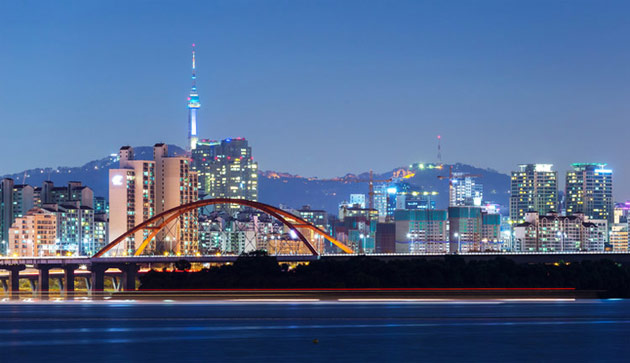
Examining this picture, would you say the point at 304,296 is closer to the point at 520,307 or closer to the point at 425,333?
the point at 520,307

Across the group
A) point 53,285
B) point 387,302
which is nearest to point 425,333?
point 387,302

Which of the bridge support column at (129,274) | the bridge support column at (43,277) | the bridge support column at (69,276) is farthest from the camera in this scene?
the bridge support column at (69,276)

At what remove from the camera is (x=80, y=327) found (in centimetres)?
5853

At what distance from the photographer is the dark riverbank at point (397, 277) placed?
331 ft

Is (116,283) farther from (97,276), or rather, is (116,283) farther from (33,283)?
(97,276)

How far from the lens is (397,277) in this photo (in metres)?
101

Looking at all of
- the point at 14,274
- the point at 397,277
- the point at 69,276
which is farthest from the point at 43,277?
the point at 397,277

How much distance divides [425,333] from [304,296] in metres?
42.1

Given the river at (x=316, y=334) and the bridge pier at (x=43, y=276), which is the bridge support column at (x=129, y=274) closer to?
the bridge pier at (x=43, y=276)

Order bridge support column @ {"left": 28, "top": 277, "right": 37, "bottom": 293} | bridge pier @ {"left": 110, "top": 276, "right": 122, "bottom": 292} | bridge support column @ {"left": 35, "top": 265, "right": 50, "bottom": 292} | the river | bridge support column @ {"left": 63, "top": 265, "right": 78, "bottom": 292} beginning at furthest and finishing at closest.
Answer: bridge pier @ {"left": 110, "top": 276, "right": 122, "bottom": 292} < bridge support column @ {"left": 28, "top": 277, "right": 37, "bottom": 293} < bridge support column @ {"left": 63, "top": 265, "right": 78, "bottom": 292} < bridge support column @ {"left": 35, "top": 265, "right": 50, "bottom": 292} < the river

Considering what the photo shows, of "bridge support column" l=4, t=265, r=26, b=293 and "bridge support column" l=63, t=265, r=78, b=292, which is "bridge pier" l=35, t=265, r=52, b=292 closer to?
"bridge support column" l=63, t=265, r=78, b=292

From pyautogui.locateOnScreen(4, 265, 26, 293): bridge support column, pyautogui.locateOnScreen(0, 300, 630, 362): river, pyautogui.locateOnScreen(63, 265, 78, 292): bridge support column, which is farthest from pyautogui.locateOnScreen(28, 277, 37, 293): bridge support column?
pyautogui.locateOnScreen(0, 300, 630, 362): river

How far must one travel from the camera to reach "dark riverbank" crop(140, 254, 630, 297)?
10081 centimetres

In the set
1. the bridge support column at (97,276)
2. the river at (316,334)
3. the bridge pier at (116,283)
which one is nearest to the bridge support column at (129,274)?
the bridge support column at (97,276)
